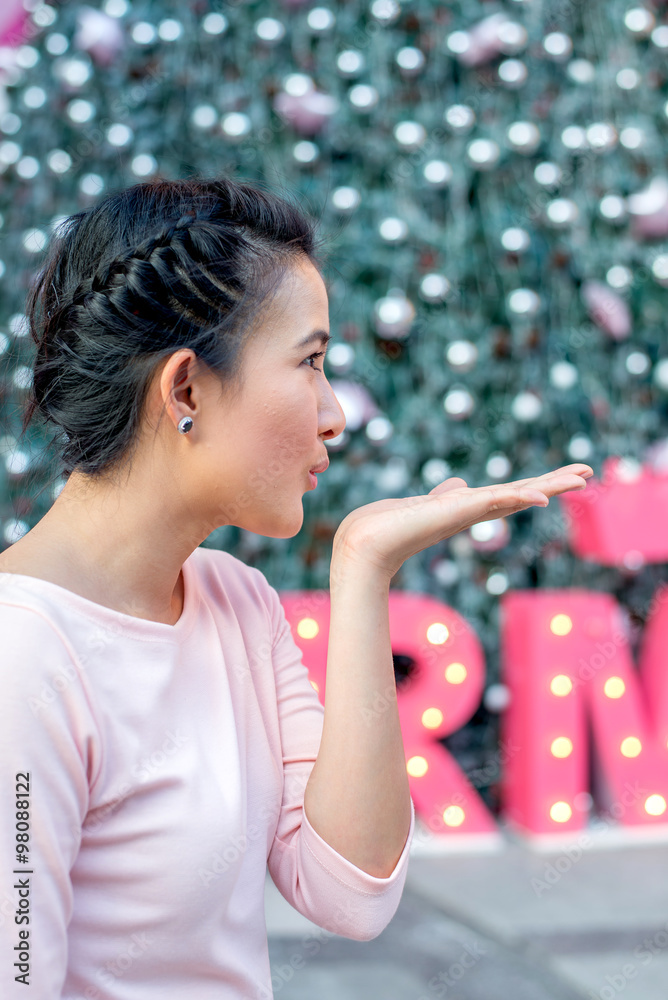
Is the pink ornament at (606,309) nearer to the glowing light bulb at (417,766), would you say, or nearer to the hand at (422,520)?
the glowing light bulb at (417,766)

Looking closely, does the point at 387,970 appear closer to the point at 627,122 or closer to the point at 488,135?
the point at 488,135

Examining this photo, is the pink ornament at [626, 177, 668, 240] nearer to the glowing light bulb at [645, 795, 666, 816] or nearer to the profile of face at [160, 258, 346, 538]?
the glowing light bulb at [645, 795, 666, 816]

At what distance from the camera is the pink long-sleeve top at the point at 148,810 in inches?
27.6

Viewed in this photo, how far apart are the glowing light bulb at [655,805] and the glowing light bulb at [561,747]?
0.29 meters

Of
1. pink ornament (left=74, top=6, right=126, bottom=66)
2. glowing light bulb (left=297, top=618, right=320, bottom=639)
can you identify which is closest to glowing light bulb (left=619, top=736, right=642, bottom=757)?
glowing light bulb (left=297, top=618, right=320, bottom=639)

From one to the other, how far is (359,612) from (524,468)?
2000 mm

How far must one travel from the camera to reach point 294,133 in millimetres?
2729

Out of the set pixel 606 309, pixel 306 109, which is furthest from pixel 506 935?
pixel 306 109

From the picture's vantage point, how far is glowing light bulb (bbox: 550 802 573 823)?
250 centimetres

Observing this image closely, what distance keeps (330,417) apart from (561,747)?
6.14ft

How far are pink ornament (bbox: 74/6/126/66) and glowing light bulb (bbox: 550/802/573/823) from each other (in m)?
2.48

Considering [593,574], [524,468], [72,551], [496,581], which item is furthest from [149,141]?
[72,551]

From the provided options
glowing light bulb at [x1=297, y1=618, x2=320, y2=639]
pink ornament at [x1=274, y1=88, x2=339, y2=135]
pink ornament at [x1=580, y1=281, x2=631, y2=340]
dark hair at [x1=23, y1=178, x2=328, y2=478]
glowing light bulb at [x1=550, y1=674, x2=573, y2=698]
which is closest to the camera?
dark hair at [x1=23, y1=178, x2=328, y2=478]

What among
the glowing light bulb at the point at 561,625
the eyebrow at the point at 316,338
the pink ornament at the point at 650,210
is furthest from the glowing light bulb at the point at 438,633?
the eyebrow at the point at 316,338
